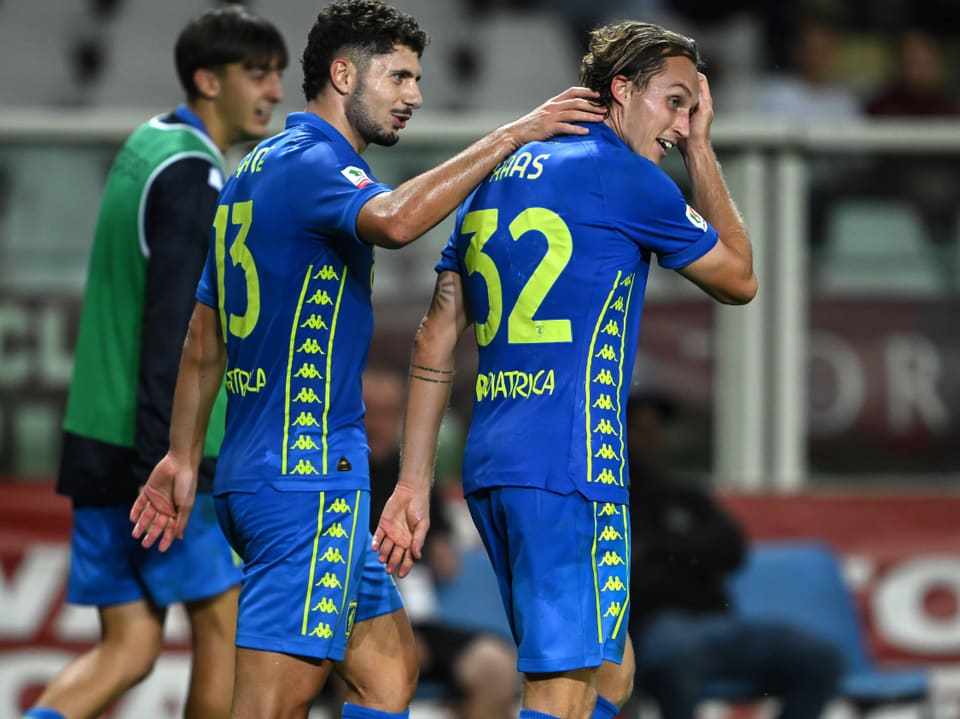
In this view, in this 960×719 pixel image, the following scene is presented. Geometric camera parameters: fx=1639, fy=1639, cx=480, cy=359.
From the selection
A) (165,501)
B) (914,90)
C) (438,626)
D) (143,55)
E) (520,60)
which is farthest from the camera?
(520,60)

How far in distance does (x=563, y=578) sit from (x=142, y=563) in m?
1.55

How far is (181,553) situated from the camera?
4.54 meters

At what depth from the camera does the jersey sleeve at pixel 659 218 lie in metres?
3.61

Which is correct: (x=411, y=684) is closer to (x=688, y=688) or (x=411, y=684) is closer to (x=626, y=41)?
(x=626, y=41)

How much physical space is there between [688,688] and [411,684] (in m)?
2.86

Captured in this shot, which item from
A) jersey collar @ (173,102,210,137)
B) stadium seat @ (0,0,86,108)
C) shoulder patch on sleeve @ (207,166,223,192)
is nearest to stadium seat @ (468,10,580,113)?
stadium seat @ (0,0,86,108)

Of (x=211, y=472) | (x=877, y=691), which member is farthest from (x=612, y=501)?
(x=877, y=691)

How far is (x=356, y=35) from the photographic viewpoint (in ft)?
12.5

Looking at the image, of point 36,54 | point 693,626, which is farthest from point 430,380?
point 36,54

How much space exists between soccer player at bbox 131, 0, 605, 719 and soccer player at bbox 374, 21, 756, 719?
11 centimetres

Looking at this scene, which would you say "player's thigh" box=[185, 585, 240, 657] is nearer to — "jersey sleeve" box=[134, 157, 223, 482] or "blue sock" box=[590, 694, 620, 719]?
"jersey sleeve" box=[134, 157, 223, 482]

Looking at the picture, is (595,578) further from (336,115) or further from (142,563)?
(142,563)

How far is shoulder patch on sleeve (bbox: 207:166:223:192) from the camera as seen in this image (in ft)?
14.7

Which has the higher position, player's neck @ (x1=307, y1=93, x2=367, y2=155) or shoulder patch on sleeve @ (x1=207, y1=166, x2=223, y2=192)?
player's neck @ (x1=307, y1=93, x2=367, y2=155)
